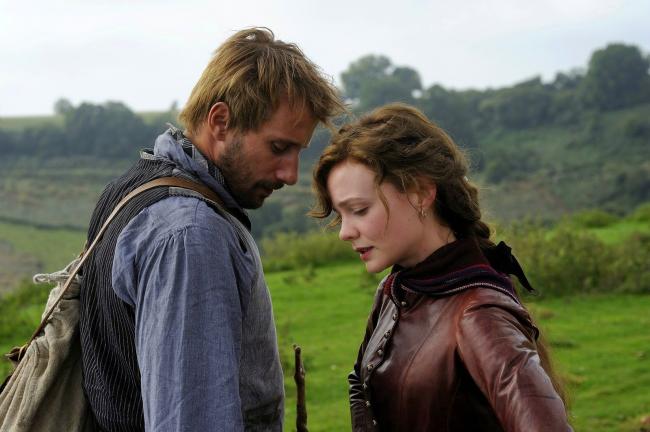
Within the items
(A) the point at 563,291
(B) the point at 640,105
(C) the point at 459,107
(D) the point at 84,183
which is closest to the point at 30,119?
(D) the point at 84,183

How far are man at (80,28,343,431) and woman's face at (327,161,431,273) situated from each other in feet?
0.81

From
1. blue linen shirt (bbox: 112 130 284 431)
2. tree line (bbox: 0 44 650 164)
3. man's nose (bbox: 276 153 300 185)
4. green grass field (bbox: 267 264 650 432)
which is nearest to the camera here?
blue linen shirt (bbox: 112 130 284 431)

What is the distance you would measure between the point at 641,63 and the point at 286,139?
73834 mm

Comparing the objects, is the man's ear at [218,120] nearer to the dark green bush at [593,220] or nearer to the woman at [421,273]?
the woman at [421,273]

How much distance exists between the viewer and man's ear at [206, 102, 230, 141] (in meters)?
2.87

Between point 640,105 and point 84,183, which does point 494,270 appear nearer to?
point 84,183

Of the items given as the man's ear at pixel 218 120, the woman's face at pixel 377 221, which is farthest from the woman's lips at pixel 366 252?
the man's ear at pixel 218 120

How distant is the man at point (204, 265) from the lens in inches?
98.1

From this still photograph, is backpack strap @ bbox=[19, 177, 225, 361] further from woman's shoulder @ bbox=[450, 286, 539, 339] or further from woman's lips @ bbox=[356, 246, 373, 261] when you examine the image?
woman's shoulder @ bbox=[450, 286, 539, 339]

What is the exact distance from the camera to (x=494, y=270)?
2.74 m

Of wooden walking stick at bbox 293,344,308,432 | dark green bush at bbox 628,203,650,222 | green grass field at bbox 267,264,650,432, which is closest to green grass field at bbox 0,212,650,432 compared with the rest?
green grass field at bbox 267,264,650,432

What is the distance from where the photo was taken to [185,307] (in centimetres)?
249

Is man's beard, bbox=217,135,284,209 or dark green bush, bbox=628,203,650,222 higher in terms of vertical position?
man's beard, bbox=217,135,284,209

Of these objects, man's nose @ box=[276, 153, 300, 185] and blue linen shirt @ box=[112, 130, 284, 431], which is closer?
blue linen shirt @ box=[112, 130, 284, 431]
